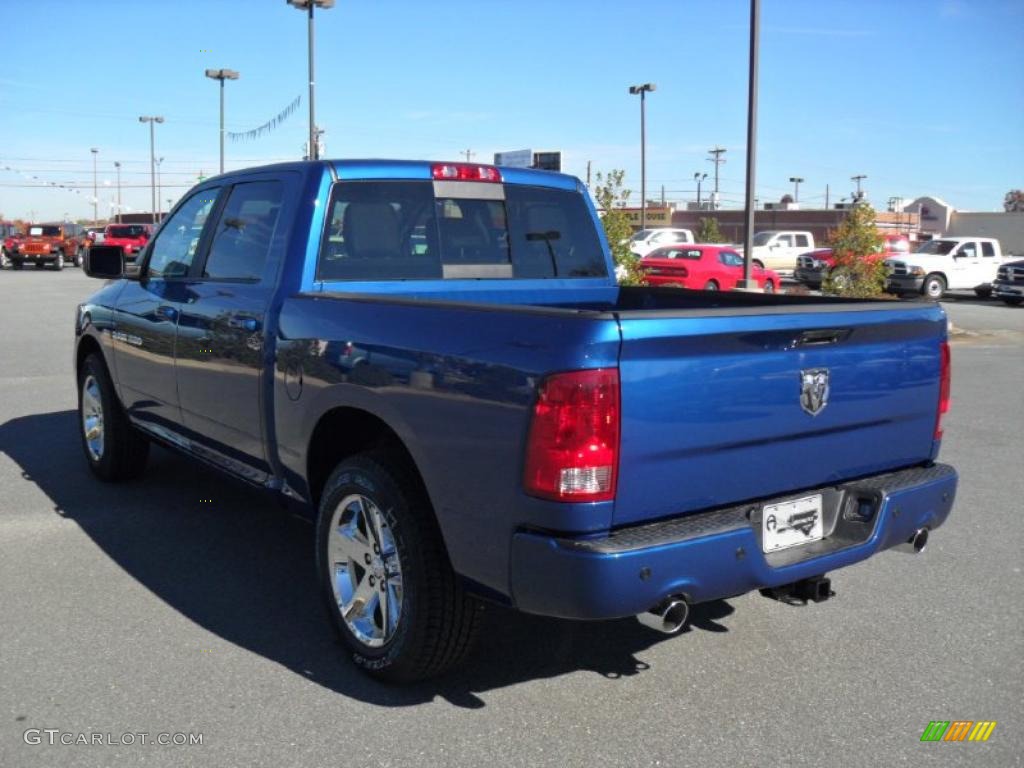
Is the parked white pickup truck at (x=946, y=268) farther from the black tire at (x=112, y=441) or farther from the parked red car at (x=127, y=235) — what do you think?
the parked red car at (x=127, y=235)

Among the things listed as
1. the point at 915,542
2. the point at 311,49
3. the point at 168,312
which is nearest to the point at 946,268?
the point at 311,49

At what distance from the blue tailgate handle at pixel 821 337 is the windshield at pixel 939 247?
31.4 metres

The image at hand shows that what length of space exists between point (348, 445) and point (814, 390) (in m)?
1.84

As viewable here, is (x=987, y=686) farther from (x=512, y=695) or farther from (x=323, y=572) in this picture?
(x=323, y=572)

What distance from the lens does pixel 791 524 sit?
3451mm

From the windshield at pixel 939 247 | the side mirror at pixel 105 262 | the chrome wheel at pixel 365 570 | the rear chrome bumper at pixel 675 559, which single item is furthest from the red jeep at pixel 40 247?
the rear chrome bumper at pixel 675 559

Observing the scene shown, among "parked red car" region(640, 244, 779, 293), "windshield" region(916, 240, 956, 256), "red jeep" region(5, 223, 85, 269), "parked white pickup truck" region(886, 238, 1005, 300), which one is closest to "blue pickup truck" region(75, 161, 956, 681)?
"parked red car" region(640, 244, 779, 293)

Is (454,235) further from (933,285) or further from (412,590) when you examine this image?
(933,285)

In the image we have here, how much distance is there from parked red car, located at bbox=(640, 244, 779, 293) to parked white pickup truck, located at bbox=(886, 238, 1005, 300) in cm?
521

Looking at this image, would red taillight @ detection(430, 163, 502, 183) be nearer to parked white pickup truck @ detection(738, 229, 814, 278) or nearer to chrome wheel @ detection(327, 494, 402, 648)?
chrome wheel @ detection(327, 494, 402, 648)

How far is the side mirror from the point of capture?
6074 mm

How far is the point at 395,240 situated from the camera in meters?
4.68

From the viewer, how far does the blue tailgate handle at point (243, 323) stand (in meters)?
4.41

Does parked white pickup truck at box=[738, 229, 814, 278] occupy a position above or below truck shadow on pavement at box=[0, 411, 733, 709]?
above
